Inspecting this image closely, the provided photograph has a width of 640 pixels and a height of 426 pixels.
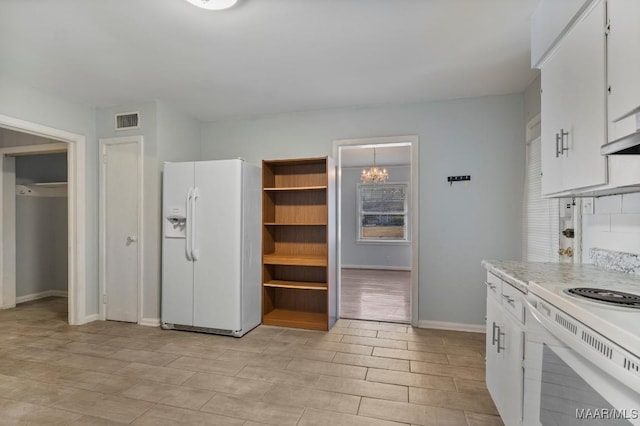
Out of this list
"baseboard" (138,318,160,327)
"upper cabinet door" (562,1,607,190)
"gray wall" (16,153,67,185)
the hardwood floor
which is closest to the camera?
"upper cabinet door" (562,1,607,190)

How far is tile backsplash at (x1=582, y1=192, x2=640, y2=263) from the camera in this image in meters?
1.78

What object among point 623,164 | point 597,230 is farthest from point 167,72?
point 597,230

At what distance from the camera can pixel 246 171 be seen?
3.65 m

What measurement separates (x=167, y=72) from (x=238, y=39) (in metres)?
1.02

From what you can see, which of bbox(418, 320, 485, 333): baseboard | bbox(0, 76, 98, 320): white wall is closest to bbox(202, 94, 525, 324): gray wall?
bbox(418, 320, 485, 333): baseboard

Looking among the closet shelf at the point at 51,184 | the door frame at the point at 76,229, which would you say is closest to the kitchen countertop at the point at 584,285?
the door frame at the point at 76,229

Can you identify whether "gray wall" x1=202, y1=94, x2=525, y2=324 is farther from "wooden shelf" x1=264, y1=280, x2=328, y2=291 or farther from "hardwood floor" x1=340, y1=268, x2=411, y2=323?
"wooden shelf" x1=264, y1=280, x2=328, y2=291

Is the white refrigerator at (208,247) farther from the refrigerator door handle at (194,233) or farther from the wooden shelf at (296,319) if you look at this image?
the wooden shelf at (296,319)

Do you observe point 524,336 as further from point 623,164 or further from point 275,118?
point 275,118

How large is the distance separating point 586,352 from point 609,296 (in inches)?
15.5

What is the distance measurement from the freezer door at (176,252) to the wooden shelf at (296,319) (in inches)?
36.6

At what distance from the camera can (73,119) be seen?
3.80 meters

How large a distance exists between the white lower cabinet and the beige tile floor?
0.29 metres

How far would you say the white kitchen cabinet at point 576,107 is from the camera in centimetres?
158
